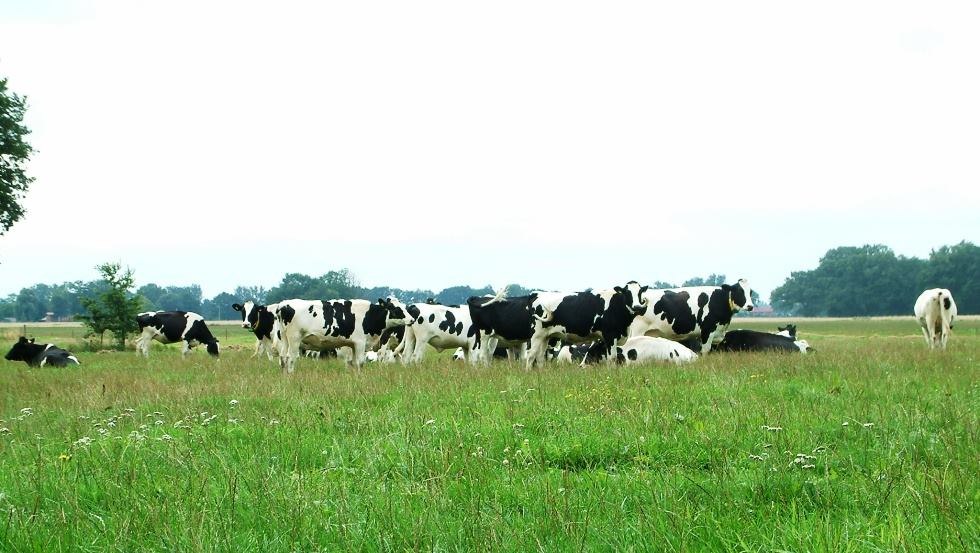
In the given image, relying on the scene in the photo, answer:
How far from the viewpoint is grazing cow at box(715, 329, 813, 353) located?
2039 cm

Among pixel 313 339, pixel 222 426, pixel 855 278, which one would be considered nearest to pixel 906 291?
pixel 855 278

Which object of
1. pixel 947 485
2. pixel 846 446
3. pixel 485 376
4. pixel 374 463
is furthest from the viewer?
pixel 485 376

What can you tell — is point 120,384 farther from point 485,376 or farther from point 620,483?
point 620,483

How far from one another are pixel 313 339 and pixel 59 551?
1529 centimetres

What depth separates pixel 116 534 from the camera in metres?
4.33

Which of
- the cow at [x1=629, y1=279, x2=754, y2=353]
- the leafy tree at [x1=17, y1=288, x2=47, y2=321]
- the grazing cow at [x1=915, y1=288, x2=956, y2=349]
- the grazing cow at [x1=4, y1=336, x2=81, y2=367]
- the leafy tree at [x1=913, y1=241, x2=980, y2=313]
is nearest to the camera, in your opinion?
the cow at [x1=629, y1=279, x2=754, y2=353]

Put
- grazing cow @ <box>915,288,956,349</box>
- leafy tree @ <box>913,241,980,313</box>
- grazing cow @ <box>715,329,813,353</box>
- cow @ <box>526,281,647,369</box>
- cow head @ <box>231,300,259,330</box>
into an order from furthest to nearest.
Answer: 1. leafy tree @ <box>913,241,980,313</box>
2. cow head @ <box>231,300,259,330</box>
3. grazing cow @ <box>915,288,956,349</box>
4. grazing cow @ <box>715,329,813,353</box>
5. cow @ <box>526,281,647,369</box>

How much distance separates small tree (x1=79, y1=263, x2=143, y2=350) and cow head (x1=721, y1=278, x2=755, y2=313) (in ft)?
92.7

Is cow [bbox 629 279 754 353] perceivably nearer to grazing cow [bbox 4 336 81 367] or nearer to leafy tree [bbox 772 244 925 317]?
grazing cow [bbox 4 336 81 367]

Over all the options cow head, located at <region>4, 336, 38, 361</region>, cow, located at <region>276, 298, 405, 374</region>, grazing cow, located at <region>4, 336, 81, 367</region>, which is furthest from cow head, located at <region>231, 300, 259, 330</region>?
cow head, located at <region>4, 336, 38, 361</region>

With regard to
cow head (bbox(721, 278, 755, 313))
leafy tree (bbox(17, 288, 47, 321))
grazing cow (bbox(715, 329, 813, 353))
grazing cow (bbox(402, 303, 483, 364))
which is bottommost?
leafy tree (bbox(17, 288, 47, 321))

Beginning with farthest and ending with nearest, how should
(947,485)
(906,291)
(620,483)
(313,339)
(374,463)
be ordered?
(906,291)
(313,339)
(374,463)
(620,483)
(947,485)

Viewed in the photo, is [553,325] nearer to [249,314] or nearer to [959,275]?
[249,314]

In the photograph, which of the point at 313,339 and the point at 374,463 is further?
the point at 313,339
